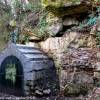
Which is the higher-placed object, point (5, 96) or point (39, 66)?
point (39, 66)

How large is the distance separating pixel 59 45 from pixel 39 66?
105 centimetres

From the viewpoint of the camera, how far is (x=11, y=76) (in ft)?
26.5

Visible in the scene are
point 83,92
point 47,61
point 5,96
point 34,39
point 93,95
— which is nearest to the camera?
point 93,95

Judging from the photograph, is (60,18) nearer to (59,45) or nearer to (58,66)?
(59,45)

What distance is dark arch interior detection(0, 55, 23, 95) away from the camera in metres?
7.86

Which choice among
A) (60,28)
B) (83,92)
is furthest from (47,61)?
(83,92)

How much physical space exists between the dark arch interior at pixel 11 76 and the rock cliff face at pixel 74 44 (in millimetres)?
1262

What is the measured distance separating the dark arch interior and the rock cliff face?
1262 mm

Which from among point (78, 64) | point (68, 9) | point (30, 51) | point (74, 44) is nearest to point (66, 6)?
point (68, 9)

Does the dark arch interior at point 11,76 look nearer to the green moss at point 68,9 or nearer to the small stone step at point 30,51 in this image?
the small stone step at point 30,51

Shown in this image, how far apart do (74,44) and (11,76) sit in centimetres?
216

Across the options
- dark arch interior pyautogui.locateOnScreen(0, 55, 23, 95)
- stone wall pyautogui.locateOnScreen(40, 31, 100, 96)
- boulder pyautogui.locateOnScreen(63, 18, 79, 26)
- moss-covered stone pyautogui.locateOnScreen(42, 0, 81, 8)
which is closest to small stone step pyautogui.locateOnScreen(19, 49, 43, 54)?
dark arch interior pyautogui.locateOnScreen(0, 55, 23, 95)

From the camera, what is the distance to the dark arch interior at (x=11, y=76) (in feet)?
25.8

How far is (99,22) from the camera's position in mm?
7438
